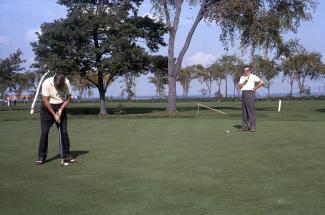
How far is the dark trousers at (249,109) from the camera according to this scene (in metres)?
15.2

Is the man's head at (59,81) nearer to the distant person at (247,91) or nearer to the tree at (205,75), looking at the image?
the distant person at (247,91)

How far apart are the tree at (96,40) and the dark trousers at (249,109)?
967 inches

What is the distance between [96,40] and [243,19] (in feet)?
41.5

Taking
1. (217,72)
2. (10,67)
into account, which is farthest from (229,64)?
(10,67)

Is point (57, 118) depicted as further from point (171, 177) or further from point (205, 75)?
point (205, 75)

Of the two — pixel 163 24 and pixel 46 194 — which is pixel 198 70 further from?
pixel 46 194

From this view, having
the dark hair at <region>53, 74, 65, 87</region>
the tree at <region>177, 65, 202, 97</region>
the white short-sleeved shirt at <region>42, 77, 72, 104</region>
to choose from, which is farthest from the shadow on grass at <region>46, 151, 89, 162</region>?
the tree at <region>177, 65, 202, 97</region>

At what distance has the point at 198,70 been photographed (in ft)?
375

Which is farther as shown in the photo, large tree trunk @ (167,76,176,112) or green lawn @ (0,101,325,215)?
large tree trunk @ (167,76,176,112)

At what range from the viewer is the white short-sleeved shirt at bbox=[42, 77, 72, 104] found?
9.56 metres

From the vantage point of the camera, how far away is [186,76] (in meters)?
121

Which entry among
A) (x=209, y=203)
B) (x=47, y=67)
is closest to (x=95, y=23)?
(x=47, y=67)

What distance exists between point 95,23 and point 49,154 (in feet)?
99.7

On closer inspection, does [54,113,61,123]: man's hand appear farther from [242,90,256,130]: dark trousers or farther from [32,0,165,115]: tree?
[32,0,165,115]: tree
